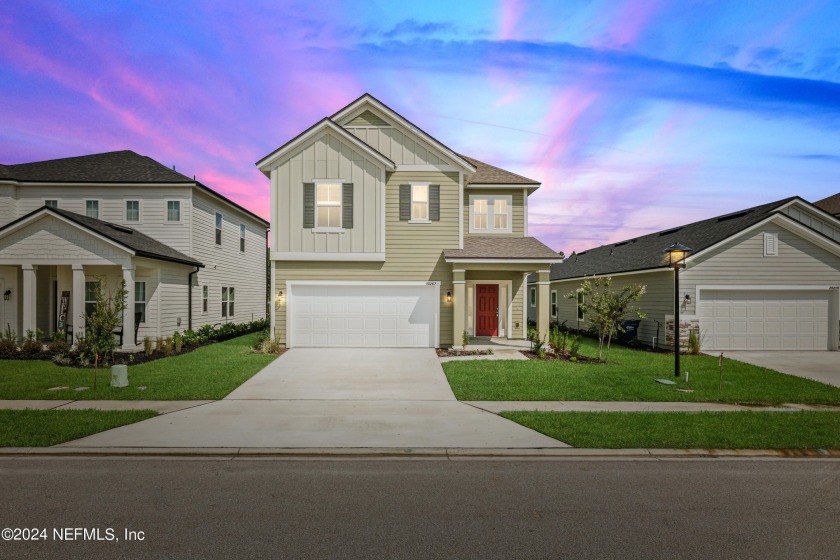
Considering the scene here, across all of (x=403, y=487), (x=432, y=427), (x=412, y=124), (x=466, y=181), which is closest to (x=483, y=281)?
(x=466, y=181)

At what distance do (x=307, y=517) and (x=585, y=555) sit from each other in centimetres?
283

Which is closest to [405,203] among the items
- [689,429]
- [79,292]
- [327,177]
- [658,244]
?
[327,177]

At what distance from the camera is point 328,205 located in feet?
56.2

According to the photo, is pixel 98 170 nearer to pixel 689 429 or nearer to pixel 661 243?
pixel 689 429

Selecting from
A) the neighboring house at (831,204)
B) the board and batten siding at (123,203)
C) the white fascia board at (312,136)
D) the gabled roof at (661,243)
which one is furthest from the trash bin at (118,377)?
the neighboring house at (831,204)

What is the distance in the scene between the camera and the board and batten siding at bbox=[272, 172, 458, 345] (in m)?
17.2

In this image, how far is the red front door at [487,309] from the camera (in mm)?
19906

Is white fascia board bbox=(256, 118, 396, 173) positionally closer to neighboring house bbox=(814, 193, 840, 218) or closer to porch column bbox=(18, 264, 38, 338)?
porch column bbox=(18, 264, 38, 338)

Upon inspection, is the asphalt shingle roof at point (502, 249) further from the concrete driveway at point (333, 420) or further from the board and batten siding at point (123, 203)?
the board and batten siding at point (123, 203)

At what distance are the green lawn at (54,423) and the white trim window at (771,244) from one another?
826 inches

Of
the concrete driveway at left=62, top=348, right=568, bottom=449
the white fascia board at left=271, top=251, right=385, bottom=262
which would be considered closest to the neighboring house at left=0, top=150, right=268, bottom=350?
the white fascia board at left=271, top=251, right=385, bottom=262

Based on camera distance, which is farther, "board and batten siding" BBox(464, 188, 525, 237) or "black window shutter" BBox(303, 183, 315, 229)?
"board and batten siding" BBox(464, 188, 525, 237)

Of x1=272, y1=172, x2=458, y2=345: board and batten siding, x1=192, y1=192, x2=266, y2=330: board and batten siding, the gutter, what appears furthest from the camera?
x1=192, y1=192, x2=266, y2=330: board and batten siding

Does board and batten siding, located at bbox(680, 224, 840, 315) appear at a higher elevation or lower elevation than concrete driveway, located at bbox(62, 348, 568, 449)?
higher
